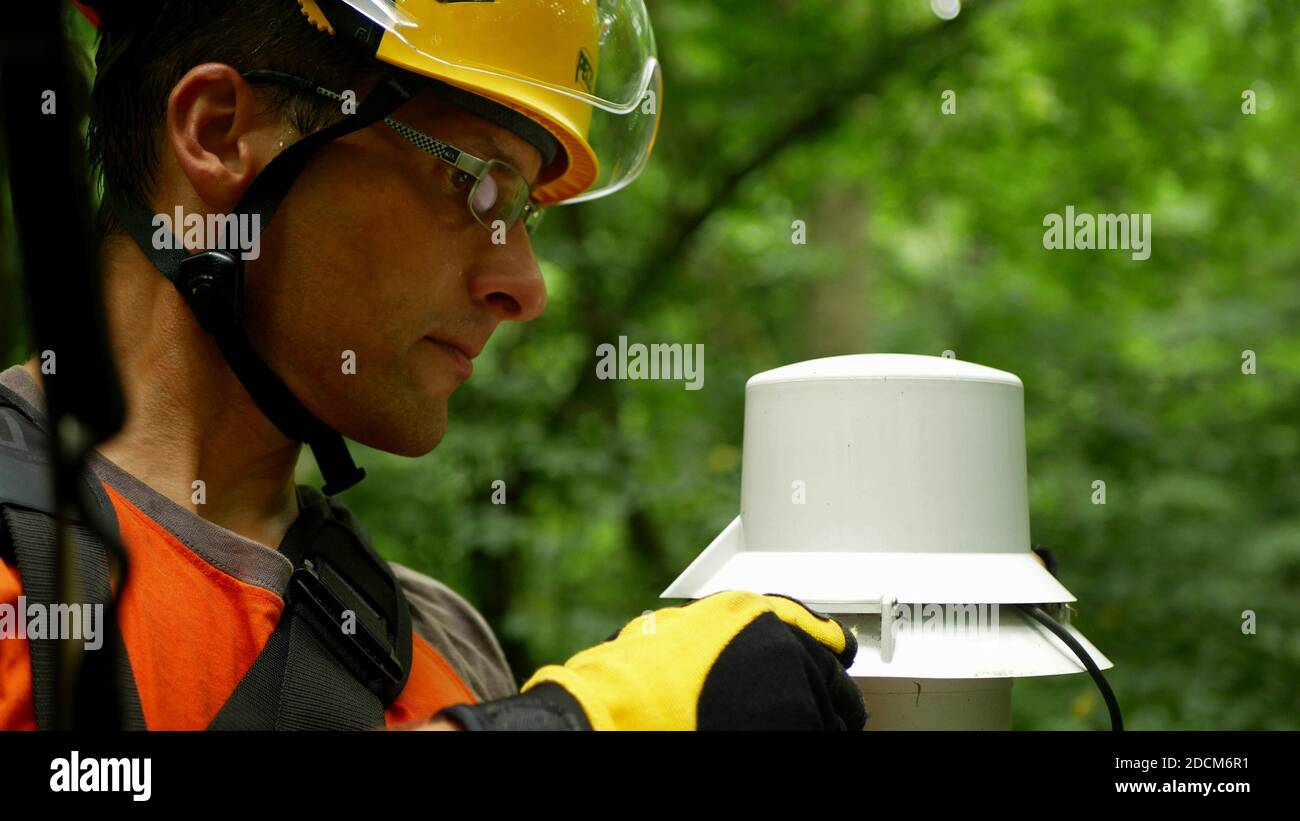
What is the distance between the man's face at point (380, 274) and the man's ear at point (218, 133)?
86 mm

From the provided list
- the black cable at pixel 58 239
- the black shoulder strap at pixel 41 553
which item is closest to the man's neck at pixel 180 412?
the black shoulder strap at pixel 41 553

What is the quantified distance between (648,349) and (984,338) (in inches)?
61.1

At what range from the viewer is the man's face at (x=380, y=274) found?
5.61 ft

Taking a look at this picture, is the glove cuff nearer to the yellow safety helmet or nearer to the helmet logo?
the yellow safety helmet

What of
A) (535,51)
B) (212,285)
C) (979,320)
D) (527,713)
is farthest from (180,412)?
(979,320)

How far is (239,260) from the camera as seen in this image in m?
1.66

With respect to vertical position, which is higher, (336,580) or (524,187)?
(524,187)

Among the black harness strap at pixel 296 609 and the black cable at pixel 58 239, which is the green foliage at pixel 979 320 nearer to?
the black harness strap at pixel 296 609

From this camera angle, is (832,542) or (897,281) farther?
(897,281)

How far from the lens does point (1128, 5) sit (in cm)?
529
